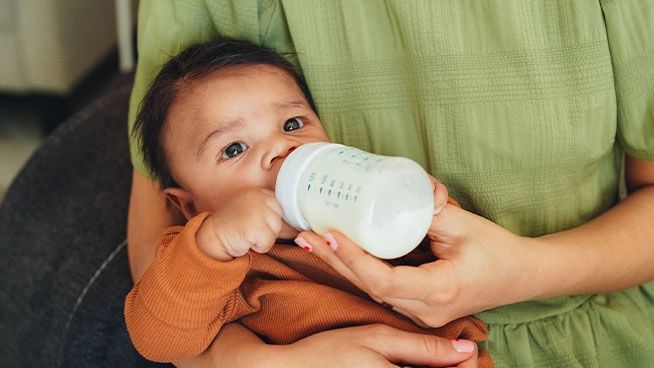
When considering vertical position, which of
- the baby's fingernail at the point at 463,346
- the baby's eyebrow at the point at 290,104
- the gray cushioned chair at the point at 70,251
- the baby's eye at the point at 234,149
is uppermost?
the baby's eyebrow at the point at 290,104

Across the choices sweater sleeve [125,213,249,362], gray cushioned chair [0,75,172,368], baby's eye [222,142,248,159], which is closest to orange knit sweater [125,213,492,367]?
sweater sleeve [125,213,249,362]

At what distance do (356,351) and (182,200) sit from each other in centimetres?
38

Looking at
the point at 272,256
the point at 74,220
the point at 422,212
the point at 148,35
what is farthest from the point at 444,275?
the point at 74,220

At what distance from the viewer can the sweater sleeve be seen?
2.64 feet

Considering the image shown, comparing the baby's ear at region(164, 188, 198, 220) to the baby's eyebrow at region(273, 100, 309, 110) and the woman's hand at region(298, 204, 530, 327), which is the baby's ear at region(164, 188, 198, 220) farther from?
the woman's hand at region(298, 204, 530, 327)

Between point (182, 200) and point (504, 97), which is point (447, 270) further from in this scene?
point (182, 200)

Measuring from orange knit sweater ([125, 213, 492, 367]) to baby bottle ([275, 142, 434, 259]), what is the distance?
0.44 feet

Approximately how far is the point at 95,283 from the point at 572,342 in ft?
2.52

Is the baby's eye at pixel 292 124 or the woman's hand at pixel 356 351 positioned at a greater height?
the baby's eye at pixel 292 124

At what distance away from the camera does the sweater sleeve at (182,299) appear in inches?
31.6

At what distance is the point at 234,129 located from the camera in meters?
0.94

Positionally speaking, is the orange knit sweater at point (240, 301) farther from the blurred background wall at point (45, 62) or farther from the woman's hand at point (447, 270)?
the blurred background wall at point (45, 62)

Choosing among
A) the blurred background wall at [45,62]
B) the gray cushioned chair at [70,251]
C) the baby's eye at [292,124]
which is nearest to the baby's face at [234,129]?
the baby's eye at [292,124]

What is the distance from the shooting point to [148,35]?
1050 mm
